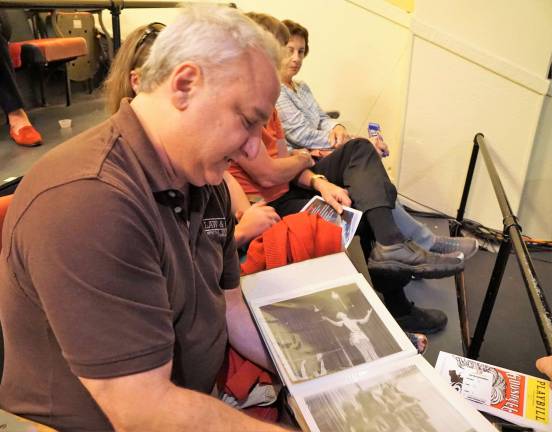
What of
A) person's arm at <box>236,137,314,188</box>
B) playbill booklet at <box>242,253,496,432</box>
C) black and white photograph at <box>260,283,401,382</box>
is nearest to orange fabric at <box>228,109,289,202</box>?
person's arm at <box>236,137,314,188</box>

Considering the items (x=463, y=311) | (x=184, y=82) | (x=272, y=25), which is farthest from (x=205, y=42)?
(x=463, y=311)

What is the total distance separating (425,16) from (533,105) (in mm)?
708

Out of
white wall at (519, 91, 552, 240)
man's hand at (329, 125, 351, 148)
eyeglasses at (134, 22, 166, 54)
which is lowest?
white wall at (519, 91, 552, 240)

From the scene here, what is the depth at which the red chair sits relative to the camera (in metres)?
2.59

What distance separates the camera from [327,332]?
0.93m

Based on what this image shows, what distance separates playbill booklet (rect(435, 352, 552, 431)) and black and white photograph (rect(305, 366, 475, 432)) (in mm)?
162

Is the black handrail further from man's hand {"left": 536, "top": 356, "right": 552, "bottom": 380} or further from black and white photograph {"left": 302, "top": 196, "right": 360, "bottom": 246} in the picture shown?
black and white photograph {"left": 302, "top": 196, "right": 360, "bottom": 246}

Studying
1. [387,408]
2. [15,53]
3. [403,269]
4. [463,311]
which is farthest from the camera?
[15,53]

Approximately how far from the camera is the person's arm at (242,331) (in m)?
0.98

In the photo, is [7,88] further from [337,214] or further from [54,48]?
[337,214]

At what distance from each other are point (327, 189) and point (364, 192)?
0.45 feet

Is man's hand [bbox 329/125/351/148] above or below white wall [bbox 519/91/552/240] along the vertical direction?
above

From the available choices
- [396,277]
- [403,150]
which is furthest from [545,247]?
[396,277]

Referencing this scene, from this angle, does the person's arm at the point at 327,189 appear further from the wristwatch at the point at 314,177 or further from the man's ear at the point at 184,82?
the man's ear at the point at 184,82
